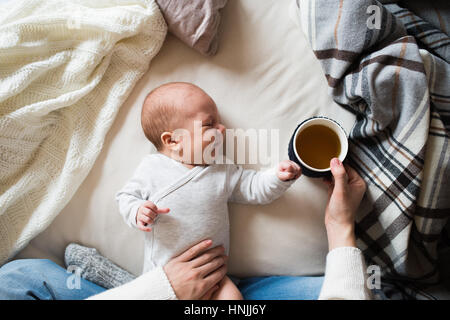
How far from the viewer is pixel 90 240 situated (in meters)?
0.94

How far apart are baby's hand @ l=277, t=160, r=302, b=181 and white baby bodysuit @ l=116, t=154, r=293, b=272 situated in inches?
0.9

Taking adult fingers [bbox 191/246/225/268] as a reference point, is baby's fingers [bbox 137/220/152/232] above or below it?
above

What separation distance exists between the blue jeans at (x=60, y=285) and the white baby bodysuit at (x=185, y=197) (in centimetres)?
16

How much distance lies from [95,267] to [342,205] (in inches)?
27.0

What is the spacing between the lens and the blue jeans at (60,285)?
→ 0.82 metres

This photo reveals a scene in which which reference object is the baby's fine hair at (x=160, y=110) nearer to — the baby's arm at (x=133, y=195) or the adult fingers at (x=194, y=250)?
the baby's arm at (x=133, y=195)

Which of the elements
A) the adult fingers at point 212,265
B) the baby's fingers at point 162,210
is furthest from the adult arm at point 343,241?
the baby's fingers at point 162,210

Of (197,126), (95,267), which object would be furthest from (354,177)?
(95,267)

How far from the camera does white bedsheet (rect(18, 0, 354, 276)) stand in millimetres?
923

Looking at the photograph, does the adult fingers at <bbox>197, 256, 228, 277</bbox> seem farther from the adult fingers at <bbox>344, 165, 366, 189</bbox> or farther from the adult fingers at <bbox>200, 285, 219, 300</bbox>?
the adult fingers at <bbox>344, 165, 366, 189</bbox>

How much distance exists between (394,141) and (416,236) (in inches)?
10.2

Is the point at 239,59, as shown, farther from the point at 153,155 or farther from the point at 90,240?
the point at 90,240

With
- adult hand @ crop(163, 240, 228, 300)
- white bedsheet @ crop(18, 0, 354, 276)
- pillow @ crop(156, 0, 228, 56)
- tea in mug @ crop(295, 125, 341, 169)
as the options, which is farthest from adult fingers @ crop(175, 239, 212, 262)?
pillow @ crop(156, 0, 228, 56)
